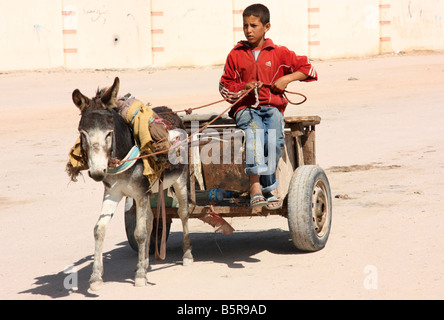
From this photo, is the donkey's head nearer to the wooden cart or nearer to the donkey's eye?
the donkey's eye

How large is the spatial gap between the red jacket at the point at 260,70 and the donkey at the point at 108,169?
0.98 metres

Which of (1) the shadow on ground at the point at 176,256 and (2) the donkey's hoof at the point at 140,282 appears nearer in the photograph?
(2) the donkey's hoof at the point at 140,282

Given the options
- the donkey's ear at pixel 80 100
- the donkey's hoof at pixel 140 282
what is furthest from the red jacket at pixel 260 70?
the donkey's hoof at pixel 140 282

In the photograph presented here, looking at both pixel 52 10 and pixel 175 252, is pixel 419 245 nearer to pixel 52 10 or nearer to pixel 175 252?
pixel 175 252

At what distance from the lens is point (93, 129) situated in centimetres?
624

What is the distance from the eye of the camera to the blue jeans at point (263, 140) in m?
7.29

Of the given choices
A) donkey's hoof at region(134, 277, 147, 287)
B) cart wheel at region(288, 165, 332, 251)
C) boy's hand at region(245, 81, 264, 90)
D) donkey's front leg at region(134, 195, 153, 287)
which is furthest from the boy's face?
donkey's hoof at region(134, 277, 147, 287)

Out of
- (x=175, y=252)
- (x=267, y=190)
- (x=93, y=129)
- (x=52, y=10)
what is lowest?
(x=175, y=252)

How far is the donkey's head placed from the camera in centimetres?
615

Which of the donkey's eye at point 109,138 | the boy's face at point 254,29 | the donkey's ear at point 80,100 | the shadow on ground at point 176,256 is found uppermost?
the boy's face at point 254,29

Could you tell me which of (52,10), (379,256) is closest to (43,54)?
(52,10)

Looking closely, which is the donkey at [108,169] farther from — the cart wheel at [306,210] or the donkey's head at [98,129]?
the cart wheel at [306,210]

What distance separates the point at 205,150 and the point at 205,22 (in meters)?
21.7

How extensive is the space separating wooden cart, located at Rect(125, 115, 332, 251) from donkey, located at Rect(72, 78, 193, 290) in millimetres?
393
